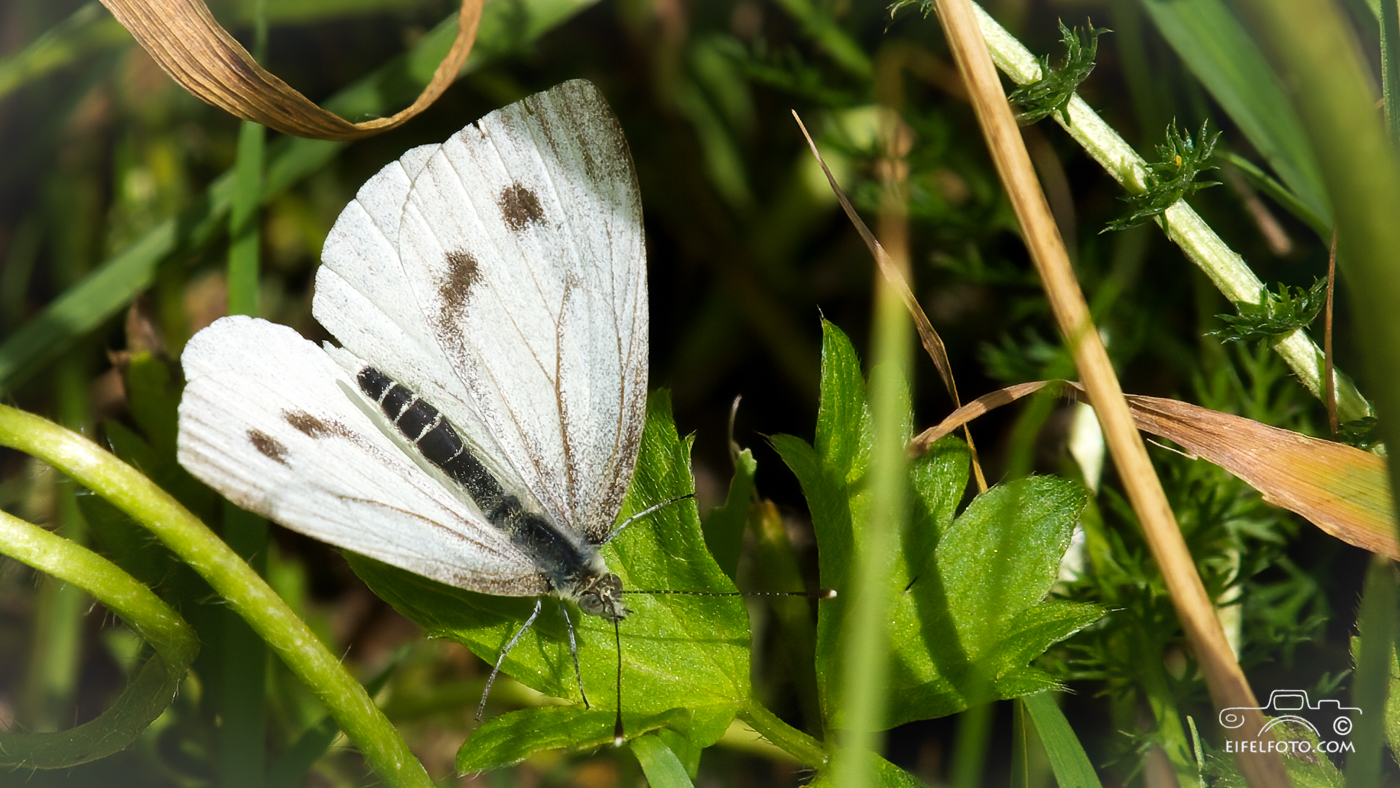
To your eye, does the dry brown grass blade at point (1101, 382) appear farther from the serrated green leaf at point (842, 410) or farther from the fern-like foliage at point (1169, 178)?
the serrated green leaf at point (842, 410)

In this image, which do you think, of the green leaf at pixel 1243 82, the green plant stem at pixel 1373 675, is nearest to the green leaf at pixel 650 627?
the green plant stem at pixel 1373 675

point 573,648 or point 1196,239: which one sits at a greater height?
point 1196,239

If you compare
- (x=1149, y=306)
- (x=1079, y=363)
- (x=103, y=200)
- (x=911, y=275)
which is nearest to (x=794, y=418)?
(x=911, y=275)

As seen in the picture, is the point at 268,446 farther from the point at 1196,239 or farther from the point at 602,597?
the point at 1196,239

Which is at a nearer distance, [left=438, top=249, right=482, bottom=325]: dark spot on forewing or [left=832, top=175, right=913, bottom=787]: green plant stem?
[left=832, top=175, right=913, bottom=787]: green plant stem

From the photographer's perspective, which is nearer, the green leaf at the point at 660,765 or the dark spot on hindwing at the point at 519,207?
the green leaf at the point at 660,765

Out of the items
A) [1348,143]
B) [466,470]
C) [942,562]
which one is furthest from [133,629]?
[1348,143]

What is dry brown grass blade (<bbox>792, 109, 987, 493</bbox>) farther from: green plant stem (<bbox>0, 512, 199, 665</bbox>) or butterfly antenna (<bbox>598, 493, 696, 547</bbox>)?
green plant stem (<bbox>0, 512, 199, 665</bbox>)

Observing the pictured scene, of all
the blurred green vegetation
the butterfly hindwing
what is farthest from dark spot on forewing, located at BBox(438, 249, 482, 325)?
the blurred green vegetation
